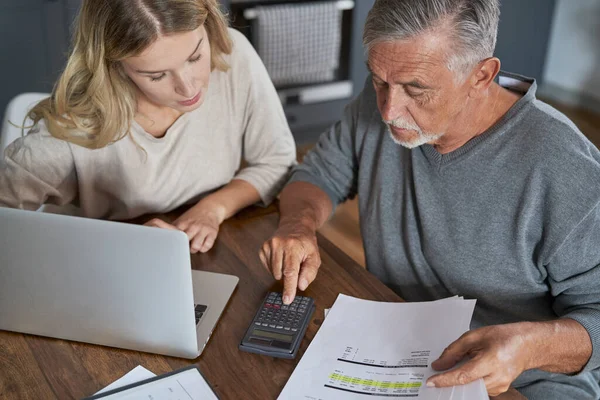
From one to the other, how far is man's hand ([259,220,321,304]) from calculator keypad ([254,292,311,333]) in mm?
17

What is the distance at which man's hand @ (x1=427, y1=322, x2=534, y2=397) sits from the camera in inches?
38.3

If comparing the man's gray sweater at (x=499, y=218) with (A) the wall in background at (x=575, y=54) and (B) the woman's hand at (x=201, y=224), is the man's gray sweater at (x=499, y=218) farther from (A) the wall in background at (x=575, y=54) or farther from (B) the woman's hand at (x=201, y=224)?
(A) the wall in background at (x=575, y=54)

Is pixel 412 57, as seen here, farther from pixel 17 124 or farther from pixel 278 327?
pixel 17 124

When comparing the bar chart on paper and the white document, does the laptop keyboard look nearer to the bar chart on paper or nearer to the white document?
the white document

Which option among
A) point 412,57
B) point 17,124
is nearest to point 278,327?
point 412,57

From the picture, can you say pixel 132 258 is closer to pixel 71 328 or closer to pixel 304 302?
pixel 71 328

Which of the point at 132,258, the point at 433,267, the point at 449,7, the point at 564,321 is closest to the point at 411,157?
the point at 433,267

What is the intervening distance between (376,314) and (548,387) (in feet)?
1.30

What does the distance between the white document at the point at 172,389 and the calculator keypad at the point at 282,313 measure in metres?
0.16

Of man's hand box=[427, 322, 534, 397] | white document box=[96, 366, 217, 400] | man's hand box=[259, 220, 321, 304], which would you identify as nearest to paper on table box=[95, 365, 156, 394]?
white document box=[96, 366, 217, 400]

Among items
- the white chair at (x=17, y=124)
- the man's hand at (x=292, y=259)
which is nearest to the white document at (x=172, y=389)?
the man's hand at (x=292, y=259)

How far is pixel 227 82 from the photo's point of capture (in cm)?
165

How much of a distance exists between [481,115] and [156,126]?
0.74 m

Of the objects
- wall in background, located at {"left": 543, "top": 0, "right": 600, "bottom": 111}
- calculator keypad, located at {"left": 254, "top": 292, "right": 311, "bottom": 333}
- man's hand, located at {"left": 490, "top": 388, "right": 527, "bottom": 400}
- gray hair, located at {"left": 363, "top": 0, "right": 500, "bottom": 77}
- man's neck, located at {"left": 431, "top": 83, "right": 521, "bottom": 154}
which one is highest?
gray hair, located at {"left": 363, "top": 0, "right": 500, "bottom": 77}
